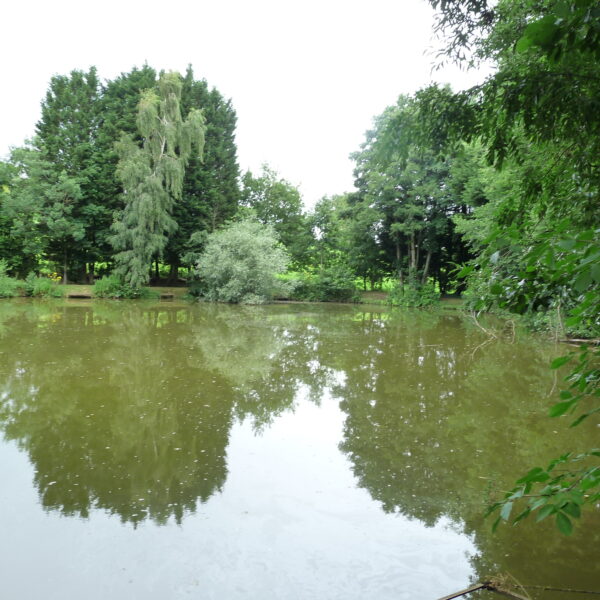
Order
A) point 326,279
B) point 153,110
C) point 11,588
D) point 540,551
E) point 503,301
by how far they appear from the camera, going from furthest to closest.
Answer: point 326,279 < point 153,110 < point 540,551 < point 11,588 < point 503,301

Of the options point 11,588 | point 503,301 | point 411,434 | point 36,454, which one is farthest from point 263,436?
point 503,301

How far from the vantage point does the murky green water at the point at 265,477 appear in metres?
2.88

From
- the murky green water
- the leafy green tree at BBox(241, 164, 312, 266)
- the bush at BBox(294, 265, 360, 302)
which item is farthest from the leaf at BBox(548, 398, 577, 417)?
the leafy green tree at BBox(241, 164, 312, 266)

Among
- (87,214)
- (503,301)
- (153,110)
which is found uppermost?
(153,110)

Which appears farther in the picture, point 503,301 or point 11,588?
point 11,588

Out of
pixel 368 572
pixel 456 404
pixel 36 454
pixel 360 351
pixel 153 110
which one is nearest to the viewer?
pixel 368 572

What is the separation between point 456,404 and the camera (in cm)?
685

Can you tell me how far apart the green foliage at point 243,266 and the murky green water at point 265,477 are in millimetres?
15899

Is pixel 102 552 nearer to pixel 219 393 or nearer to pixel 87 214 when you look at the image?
pixel 219 393

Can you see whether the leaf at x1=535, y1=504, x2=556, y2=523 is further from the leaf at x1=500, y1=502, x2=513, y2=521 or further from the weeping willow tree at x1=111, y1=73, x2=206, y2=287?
the weeping willow tree at x1=111, y1=73, x2=206, y2=287

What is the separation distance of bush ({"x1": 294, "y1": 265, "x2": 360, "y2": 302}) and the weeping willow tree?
1037 cm

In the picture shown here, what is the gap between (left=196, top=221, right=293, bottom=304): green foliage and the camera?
25.1 m

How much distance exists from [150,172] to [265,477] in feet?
77.8

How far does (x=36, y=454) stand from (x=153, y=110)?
77.1ft
